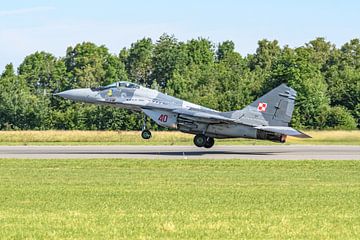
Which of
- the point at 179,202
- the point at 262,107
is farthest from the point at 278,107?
the point at 179,202

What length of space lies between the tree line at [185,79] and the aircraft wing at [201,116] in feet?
94.1

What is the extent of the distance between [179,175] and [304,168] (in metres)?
5.31

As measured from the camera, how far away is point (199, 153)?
36656mm

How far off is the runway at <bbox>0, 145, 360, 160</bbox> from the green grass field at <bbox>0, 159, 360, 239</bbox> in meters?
5.74

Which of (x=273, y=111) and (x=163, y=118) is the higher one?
(x=273, y=111)

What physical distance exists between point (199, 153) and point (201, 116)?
6.12 ft

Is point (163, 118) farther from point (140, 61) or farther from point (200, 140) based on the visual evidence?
point (140, 61)

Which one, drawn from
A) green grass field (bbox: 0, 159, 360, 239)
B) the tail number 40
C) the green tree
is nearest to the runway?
the tail number 40

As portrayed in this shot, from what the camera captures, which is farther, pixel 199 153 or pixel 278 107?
pixel 278 107

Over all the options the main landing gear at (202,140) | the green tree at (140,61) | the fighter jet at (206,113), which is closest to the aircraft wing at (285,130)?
the fighter jet at (206,113)

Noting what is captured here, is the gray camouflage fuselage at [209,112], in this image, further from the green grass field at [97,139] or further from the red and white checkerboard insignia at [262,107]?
the green grass field at [97,139]

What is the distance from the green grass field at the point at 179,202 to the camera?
12953 millimetres

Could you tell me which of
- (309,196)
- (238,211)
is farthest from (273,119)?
(238,211)

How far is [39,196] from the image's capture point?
17828mm
